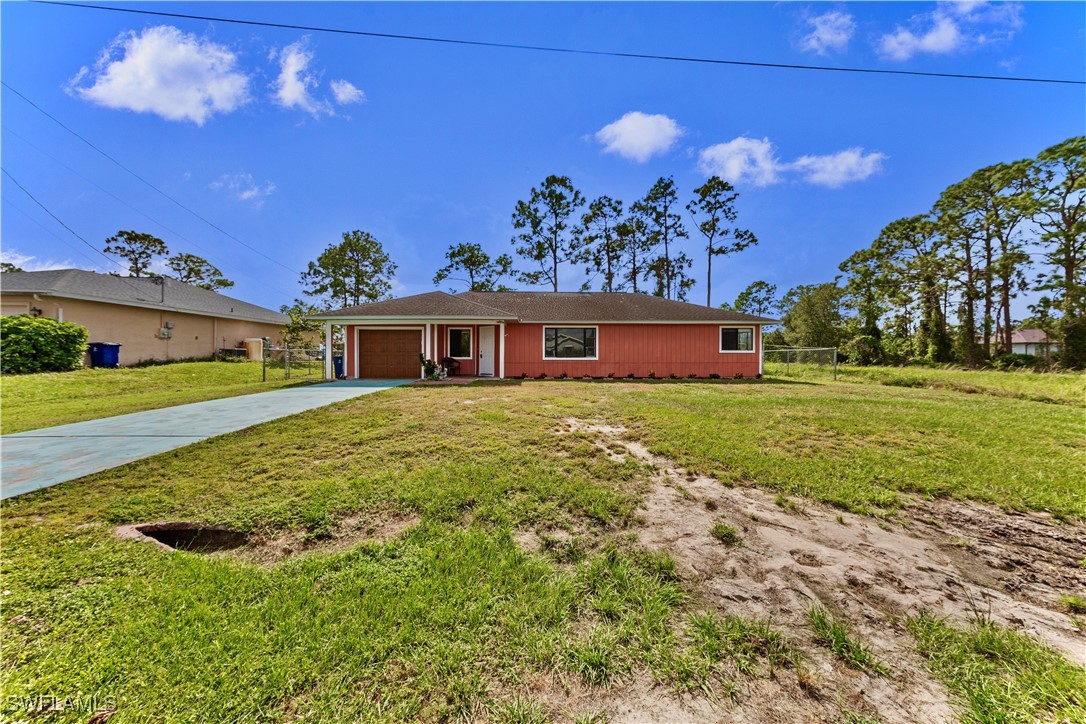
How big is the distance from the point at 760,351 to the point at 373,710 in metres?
17.2

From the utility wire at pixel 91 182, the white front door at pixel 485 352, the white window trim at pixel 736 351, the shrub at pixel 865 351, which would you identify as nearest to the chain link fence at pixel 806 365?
the white window trim at pixel 736 351

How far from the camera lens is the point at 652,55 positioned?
23.5 ft

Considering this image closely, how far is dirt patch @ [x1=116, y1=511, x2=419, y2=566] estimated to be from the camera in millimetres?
2598

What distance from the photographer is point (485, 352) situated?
15.1 m

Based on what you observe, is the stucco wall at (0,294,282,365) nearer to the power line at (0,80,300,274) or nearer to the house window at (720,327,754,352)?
the power line at (0,80,300,274)

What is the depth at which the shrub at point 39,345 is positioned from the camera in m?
11.6

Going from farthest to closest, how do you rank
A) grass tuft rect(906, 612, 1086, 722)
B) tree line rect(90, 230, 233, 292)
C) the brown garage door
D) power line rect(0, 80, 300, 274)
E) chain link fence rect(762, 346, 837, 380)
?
tree line rect(90, 230, 233, 292) < chain link fence rect(762, 346, 837, 380) < the brown garage door < power line rect(0, 80, 300, 274) < grass tuft rect(906, 612, 1086, 722)

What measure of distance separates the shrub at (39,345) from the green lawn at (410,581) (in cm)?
1421

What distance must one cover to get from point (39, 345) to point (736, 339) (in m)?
25.0

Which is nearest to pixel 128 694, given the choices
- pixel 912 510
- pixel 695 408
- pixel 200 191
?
pixel 912 510

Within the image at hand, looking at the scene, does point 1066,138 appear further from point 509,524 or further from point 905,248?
point 509,524

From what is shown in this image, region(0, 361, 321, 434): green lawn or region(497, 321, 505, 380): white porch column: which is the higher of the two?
region(497, 321, 505, 380): white porch column

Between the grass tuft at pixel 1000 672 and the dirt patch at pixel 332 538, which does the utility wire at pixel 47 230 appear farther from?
the grass tuft at pixel 1000 672

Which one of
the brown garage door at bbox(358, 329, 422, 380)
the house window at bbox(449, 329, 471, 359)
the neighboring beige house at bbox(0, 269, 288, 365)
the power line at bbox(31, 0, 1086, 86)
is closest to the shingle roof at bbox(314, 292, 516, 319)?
the brown garage door at bbox(358, 329, 422, 380)
